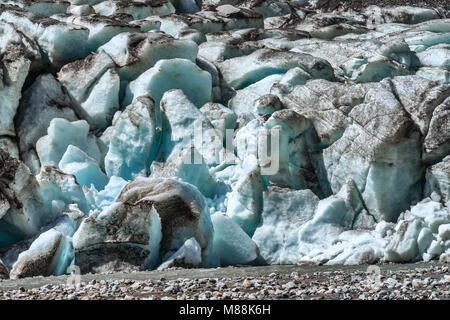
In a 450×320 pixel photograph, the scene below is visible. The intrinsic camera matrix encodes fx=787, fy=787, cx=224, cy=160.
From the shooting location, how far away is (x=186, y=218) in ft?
50.0

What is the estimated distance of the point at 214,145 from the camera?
1911cm

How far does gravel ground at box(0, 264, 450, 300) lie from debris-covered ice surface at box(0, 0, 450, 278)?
1.73 m

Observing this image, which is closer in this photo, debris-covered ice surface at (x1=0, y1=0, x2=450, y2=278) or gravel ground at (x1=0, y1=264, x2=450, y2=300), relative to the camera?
gravel ground at (x1=0, y1=264, x2=450, y2=300)

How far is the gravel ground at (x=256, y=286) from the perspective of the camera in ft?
36.0

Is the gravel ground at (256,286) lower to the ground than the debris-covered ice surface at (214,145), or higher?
higher

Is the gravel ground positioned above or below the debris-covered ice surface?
above

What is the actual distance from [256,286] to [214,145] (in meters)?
7.70

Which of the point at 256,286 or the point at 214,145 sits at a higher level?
the point at 256,286

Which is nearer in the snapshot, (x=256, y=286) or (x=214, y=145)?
(x=256, y=286)

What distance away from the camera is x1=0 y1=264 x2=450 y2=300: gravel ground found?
11.0m

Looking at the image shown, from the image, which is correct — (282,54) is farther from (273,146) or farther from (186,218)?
(186,218)

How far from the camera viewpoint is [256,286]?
11.8 metres

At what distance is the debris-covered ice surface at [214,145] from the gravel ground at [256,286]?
173 cm
